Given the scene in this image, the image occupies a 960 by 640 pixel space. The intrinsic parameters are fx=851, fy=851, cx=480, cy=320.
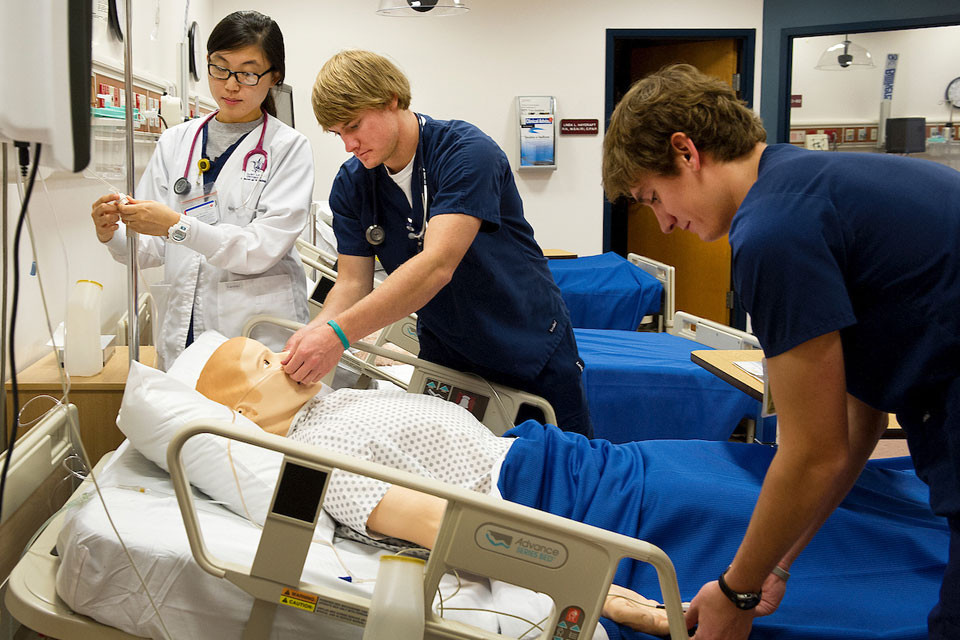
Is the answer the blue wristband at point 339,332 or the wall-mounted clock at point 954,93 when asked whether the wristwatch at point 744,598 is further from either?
the wall-mounted clock at point 954,93

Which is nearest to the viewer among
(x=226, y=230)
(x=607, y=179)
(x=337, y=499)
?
(x=607, y=179)

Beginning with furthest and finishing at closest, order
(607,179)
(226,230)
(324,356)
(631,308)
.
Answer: (631,308), (226,230), (324,356), (607,179)

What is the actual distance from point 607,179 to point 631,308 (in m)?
3.57

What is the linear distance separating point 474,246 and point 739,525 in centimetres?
91

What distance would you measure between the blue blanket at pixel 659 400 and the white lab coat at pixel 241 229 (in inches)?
53.8

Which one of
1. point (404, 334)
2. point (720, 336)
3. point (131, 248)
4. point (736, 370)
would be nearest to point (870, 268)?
point (131, 248)

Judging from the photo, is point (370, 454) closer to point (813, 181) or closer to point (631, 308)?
point (813, 181)

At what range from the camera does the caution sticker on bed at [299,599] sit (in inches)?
54.2

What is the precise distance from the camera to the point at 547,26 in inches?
253

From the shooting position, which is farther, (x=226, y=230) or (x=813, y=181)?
(x=226, y=230)

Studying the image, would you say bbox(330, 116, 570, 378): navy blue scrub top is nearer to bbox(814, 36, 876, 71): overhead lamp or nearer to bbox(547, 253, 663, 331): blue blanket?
bbox(547, 253, 663, 331): blue blanket

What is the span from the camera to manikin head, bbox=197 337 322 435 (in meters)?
2.03

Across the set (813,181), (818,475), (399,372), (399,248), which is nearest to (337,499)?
(399,248)

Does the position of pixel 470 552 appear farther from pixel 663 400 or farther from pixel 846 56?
pixel 846 56
